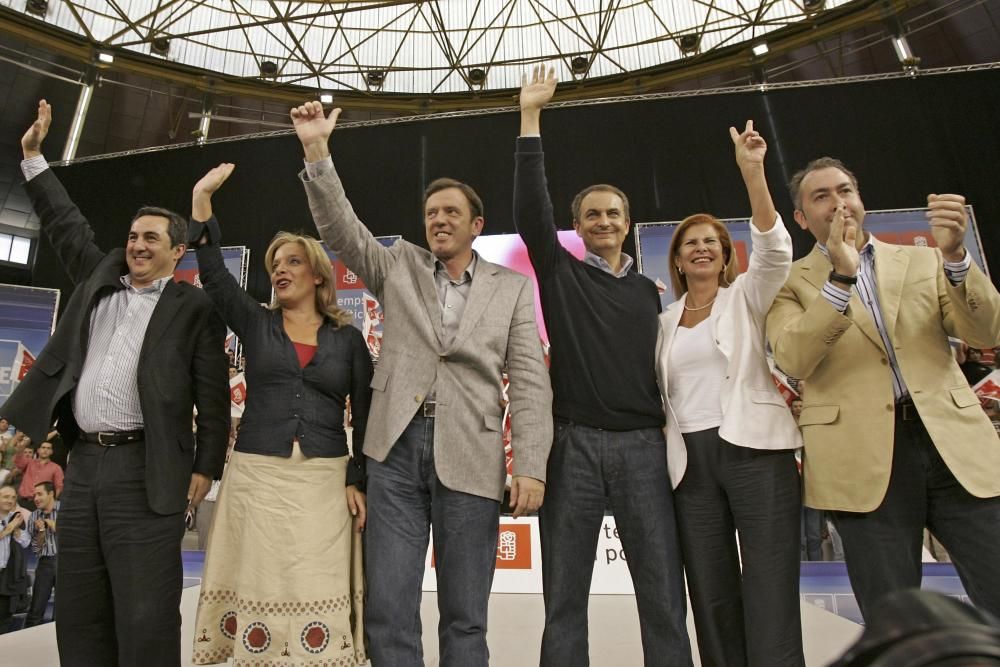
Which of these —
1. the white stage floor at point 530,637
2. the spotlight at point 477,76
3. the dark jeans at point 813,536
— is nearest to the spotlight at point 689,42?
the spotlight at point 477,76

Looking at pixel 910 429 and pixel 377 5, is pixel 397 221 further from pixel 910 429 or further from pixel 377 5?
pixel 910 429

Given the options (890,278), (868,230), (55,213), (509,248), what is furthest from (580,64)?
(890,278)

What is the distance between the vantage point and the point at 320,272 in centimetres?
207

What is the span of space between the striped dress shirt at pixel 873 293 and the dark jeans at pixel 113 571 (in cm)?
199

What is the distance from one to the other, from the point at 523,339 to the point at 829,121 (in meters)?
5.77

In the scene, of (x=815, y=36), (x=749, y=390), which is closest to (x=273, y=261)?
(x=749, y=390)

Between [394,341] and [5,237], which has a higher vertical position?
[5,237]

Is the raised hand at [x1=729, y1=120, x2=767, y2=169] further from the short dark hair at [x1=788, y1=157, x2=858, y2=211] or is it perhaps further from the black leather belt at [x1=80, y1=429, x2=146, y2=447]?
the black leather belt at [x1=80, y1=429, x2=146, y2=447]

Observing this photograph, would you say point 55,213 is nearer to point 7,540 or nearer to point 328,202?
point 328,202

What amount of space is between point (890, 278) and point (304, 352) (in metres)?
1.70

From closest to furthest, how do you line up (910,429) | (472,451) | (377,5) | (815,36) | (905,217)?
(910,429)
(472,451)
(905,217)
(815,36)
(377,5)

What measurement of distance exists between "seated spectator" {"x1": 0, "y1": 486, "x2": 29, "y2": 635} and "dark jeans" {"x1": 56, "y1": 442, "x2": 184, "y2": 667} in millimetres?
4197

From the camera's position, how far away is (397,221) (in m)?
6.71

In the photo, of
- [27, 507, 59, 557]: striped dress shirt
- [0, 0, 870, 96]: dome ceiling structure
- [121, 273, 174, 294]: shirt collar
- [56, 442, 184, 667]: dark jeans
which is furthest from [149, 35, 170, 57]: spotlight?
[56, 442, 184, 667]: dark jeans
